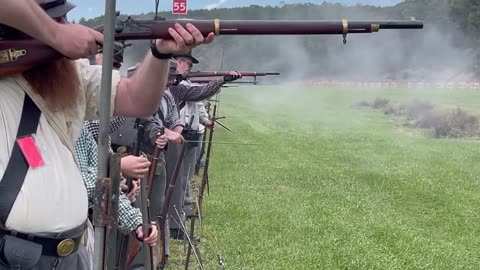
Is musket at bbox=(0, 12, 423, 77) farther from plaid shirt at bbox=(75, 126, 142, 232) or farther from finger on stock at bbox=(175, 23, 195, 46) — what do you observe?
plaid shirt at bbox=(75, 126, 142, 232)

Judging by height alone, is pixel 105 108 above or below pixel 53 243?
above

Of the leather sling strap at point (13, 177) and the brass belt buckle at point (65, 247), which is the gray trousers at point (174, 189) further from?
the leather sling strap at point (13, 177)

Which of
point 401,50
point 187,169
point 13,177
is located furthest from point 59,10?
point 401,50

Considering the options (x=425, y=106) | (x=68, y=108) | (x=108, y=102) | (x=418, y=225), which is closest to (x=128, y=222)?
(x=68, y=108)

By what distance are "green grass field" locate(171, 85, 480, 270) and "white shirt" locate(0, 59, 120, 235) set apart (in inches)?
166

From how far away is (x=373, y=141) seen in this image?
19328 mm

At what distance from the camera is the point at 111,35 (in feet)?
6.01

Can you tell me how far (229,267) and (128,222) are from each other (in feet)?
10.5

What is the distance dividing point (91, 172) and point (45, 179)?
3.16 feet

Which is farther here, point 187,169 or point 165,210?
point 187,169

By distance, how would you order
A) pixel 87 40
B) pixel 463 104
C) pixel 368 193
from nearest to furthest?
pixel 87 40, pixel 368 193, pixel 463 104

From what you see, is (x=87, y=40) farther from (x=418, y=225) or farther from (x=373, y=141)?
(x=373, y=141)

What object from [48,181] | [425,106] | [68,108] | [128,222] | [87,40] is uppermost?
[87,40]

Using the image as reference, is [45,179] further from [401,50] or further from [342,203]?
[401,50]
